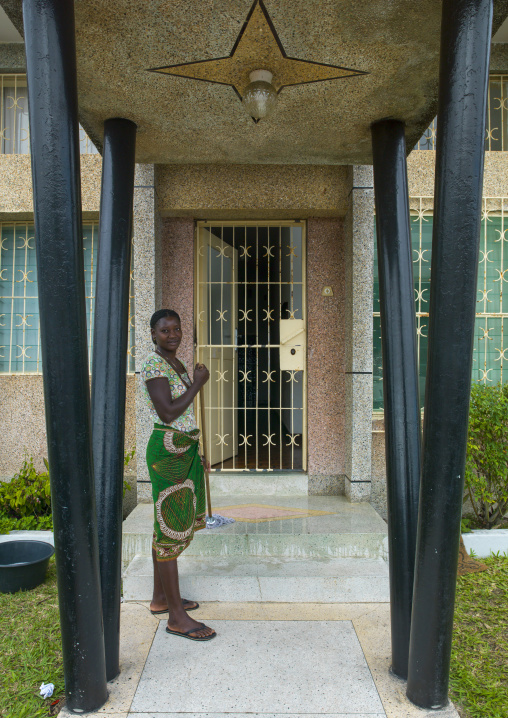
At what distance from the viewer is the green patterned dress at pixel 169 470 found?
9.37ft

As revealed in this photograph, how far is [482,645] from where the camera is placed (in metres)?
3.02

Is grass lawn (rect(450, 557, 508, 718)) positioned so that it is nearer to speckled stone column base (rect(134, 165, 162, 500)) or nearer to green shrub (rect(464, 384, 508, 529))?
green shrub (rect(464, 384, 508, 529))

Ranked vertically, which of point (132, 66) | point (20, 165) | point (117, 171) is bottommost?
point (117, 171)

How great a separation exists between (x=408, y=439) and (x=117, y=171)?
206cm

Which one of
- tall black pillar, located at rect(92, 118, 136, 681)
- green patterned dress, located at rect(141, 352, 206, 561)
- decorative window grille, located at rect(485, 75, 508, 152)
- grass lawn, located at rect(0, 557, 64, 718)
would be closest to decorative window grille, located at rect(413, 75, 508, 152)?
decorative window grille, located at rect(485, 75, 508, 152)

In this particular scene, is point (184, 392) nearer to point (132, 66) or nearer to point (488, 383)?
point (132, 66)

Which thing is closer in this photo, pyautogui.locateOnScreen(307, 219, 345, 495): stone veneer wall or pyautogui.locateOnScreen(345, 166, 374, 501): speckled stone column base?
pyautogui.locateOnScreen(345, 166, 374, 501): speckled stone column base

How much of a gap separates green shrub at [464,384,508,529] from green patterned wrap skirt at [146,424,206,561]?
260cm

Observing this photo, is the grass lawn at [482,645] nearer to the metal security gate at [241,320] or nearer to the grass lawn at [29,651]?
the metal security gate at [241,320]

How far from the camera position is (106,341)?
2654mm

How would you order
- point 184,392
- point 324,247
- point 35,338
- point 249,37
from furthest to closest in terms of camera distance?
point 35,338 → point 324,247 → point 184,392 → point 249,37

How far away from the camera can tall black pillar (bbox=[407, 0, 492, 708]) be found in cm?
204

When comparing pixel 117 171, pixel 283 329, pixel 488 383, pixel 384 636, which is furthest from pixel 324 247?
pixel 384 636

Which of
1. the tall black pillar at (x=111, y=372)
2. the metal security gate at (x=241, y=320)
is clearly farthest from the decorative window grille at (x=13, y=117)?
the tall black pillar at (x=111, y=372)
